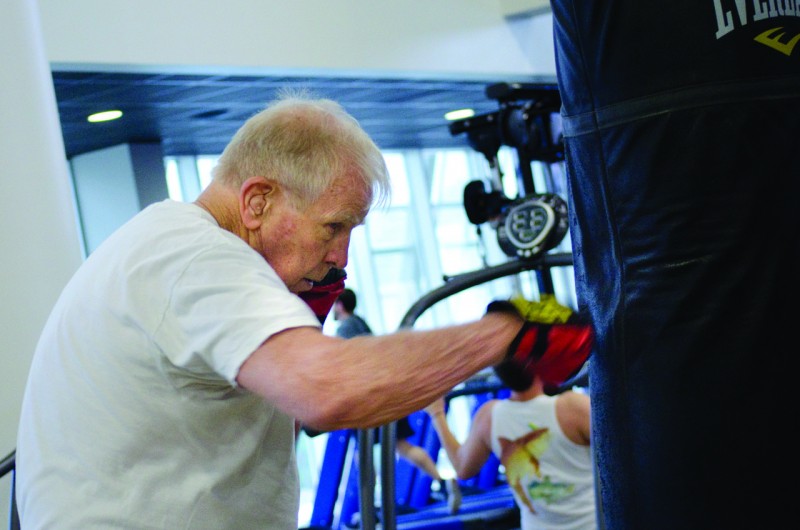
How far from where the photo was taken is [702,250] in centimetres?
155

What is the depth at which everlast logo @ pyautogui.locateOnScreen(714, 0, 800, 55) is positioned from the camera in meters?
1.57

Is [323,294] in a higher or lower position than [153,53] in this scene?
lower

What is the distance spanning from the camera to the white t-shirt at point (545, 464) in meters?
3.68

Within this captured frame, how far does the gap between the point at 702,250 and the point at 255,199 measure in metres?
0.69

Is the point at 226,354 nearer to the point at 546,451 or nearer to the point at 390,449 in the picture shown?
the point at 390,449

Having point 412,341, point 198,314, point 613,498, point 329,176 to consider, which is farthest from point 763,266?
point 198,314

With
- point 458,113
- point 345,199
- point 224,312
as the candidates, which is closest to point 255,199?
point 345,199

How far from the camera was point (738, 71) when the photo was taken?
5.15 ft

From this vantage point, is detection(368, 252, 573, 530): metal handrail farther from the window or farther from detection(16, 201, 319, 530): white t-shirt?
the window

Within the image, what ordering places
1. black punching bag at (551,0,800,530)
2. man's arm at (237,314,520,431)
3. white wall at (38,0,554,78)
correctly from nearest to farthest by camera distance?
man's arm at (237,314,520,431) → black punching bag at (551,0,800,530) → white wall at (38,0,554,78)

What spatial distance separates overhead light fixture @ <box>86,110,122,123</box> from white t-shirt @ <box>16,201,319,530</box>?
645 cm

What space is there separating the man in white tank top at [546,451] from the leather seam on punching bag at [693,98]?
206 centimetres

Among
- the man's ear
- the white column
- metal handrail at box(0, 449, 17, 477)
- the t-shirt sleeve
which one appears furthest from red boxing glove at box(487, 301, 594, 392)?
the white column

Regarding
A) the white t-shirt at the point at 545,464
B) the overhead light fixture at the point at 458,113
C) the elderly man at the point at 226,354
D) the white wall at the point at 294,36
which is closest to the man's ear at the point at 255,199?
the elderly man at the point at 226,354
